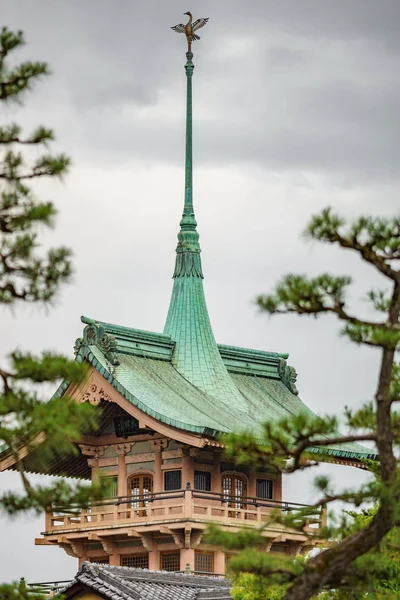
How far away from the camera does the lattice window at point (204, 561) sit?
4175cm

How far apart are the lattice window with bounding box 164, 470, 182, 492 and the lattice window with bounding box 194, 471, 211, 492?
42 cm

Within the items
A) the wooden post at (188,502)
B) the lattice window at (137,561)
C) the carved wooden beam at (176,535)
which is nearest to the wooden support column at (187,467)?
the wooden post at (188,502)

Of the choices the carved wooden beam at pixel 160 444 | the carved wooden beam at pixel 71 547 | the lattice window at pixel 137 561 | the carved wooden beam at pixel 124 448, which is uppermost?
the carved wooden beam at pixel 124 448

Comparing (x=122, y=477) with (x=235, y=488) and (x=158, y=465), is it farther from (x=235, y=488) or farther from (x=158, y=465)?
(x=235, y=488)

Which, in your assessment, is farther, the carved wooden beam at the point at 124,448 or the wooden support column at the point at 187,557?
the carved wooden beam at the point at 124,448

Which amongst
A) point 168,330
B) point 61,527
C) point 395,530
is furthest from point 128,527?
point 395,530

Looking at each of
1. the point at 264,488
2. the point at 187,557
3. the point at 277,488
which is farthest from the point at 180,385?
the point at 187,557

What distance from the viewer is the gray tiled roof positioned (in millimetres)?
32969

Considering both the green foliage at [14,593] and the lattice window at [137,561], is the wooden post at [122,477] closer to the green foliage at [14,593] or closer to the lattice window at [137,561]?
the lattice window at [137,561]

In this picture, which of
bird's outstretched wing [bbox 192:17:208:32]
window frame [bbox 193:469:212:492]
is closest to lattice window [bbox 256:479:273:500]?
window frame [bbox 193:469:212:492]

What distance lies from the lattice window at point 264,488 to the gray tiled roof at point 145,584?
6.09 meters

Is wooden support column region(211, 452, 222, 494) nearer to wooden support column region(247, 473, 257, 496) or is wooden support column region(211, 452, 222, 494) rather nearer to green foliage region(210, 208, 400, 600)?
wooden support column region(247, 473, 257, 496)

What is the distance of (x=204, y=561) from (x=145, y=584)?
22.8 feet

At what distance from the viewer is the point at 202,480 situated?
1697 inches
